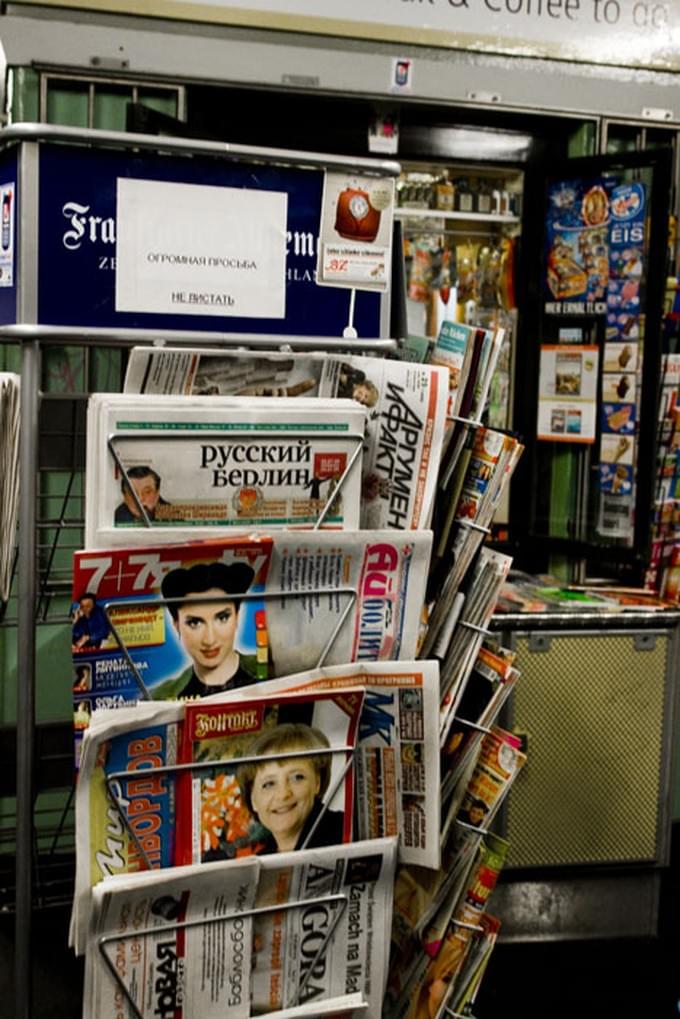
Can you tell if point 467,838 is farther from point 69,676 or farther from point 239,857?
point 69,676

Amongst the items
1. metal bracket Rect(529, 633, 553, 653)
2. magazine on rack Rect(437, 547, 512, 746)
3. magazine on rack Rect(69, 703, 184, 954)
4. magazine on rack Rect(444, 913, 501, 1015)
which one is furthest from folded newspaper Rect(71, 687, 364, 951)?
metal bracket Rect(529, 633, 553, 653)

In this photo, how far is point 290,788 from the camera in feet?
5.62

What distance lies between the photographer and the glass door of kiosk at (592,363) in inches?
148

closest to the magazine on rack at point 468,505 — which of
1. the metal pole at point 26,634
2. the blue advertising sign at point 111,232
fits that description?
the blue advertising sign at point 111,232

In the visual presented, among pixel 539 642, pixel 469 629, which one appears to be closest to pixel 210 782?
pixel 469 629

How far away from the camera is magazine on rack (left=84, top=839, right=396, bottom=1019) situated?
5.30 feet

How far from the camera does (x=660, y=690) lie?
11.8 feet

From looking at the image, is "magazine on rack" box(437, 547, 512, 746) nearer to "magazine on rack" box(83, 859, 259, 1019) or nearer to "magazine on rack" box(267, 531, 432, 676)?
"magazine on rack" box(267, 531, 432, 676)

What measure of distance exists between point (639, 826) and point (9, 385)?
2495mm

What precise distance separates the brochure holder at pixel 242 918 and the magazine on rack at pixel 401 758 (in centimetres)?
12

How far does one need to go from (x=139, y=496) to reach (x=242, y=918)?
0.62 m

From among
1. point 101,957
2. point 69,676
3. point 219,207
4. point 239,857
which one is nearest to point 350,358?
point 219,207

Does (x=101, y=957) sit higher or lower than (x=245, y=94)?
lower

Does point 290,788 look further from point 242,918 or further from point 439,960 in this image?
point 439,960
